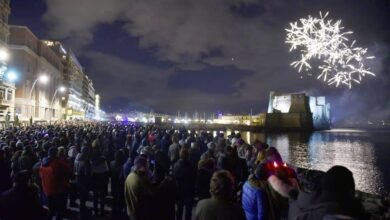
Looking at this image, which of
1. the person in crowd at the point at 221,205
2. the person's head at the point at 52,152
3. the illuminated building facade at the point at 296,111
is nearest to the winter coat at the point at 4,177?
the person's head at the point at 52,152

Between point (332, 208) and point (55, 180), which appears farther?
point (55, 180)

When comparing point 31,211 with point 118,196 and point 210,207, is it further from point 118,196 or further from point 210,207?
point 118,196

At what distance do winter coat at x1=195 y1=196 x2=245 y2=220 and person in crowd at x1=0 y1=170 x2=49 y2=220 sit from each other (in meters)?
2.43

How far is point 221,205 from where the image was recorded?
374 centimetres

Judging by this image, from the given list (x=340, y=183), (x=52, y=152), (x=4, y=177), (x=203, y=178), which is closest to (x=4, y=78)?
(x=4, y=177)

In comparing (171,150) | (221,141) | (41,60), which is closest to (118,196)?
(171,150)

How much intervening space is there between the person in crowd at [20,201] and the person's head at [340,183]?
12.5ft

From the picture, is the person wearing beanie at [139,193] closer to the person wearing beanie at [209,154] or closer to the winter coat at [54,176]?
the winter coat at [54,176]

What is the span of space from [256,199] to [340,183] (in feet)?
7.47

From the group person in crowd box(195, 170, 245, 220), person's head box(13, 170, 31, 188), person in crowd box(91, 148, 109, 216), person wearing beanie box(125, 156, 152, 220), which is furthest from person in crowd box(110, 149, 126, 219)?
person in crowd box(195, 170, 245, 220)

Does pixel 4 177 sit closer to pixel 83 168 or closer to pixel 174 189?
pixel 83 168

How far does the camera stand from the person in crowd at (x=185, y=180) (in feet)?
26.5

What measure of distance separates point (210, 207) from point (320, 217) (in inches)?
47.7

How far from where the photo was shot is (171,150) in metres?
11.8
